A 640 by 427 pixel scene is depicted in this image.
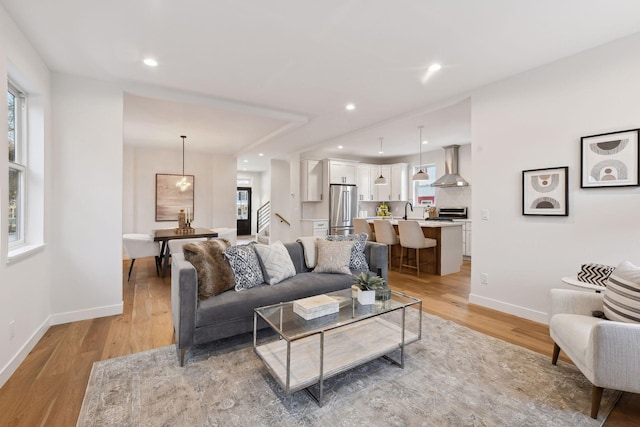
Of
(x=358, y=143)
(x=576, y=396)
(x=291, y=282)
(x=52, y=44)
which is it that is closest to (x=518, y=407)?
(x=576, y=396)

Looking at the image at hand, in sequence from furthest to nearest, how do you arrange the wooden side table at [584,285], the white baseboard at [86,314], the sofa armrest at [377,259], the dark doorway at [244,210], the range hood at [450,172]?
the dark doorway at [244,210] < the range hood at [450,172] < the sofa armrest at [377,259] < the white baseboard at [86,314] < the wooden side table at [584,285]

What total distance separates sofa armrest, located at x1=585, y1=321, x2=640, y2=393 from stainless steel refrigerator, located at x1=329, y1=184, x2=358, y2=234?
19.5 ft

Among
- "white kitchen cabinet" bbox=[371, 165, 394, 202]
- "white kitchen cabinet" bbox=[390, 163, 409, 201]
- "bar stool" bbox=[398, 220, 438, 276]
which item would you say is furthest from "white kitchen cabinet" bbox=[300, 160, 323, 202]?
"bar stool" bbox=[398, 220, 438, 276]

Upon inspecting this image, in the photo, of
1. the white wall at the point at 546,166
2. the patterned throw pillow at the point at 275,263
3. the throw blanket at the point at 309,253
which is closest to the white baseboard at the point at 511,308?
the white wall at the point at 546,166

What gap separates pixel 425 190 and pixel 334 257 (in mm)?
5230

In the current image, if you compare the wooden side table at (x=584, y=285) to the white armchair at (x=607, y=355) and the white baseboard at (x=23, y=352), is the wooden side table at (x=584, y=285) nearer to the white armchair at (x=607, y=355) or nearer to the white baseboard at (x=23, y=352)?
the white armchair at (x=607, y=355)

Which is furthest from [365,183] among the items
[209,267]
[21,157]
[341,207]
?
[21,157]

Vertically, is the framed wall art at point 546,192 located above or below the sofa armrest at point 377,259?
above

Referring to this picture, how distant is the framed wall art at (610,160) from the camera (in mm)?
2432

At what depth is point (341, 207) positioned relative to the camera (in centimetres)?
750

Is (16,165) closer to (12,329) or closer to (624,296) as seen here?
(12,329)

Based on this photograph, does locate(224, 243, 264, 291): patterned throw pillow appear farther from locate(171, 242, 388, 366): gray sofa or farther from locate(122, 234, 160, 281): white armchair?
locate(122, 234, 160, 281): white armchair

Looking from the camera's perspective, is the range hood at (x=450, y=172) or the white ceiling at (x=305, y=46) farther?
the range hood at (x=450, y=172)

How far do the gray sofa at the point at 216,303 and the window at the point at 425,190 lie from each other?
5449mm
